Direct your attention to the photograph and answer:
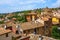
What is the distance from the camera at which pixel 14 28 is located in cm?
2809

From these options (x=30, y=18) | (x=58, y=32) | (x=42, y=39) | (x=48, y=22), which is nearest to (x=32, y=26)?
(x=48, y=22)

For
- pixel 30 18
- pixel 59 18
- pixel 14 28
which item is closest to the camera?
pixel 14 28

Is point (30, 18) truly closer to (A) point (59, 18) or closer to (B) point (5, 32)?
(A) point (59, 18)

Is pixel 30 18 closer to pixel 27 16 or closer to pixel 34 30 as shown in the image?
pixel 27 16

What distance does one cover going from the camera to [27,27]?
1144 inches

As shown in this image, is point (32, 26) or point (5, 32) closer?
point (5, 32)

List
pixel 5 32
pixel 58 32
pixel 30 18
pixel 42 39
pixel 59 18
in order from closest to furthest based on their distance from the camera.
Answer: pixel 42 39, pixel 5 32, pixel 58 32, pixel 59 18, pixel 30 18

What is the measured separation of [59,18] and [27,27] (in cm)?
1053

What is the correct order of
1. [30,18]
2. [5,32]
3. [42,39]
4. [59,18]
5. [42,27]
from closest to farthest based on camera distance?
[42,39] → [5,32] → [42,27] → [59,18] → [30,18]

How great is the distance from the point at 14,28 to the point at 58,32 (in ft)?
24.5

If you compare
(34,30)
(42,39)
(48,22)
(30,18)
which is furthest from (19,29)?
(30,18)

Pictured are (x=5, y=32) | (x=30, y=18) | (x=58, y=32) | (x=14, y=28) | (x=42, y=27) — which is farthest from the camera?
(x=30, y=18)

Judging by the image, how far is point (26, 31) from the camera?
28.5 meters

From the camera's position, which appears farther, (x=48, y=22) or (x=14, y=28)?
(x=48, y=22)
